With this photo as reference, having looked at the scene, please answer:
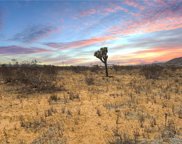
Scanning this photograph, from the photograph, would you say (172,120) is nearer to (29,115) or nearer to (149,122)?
(149,122)

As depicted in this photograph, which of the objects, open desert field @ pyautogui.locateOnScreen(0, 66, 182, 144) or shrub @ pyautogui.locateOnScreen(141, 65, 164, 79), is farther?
shrub @ pyautogui.locateOnScreen(141, 65, 164, 79)

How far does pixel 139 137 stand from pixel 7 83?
11.4 metres

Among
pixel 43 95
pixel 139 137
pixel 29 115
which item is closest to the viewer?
pixel 139 137

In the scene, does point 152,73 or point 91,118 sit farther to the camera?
point 152,73

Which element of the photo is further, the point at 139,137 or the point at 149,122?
the point at 149,122

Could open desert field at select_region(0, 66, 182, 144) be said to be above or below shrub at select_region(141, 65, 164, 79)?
below

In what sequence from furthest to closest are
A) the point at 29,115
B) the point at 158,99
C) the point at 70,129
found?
the point at 158,99
the point at 29,115
the point at 70,129

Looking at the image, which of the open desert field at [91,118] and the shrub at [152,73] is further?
the shrub at [152,73]

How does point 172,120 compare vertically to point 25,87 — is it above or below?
below

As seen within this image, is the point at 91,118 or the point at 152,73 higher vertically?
the point at 152,73

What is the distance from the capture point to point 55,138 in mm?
7266

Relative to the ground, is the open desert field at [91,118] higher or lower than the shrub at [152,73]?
lower

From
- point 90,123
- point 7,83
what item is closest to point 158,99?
point 90,123

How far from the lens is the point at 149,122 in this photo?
27.7 feet
